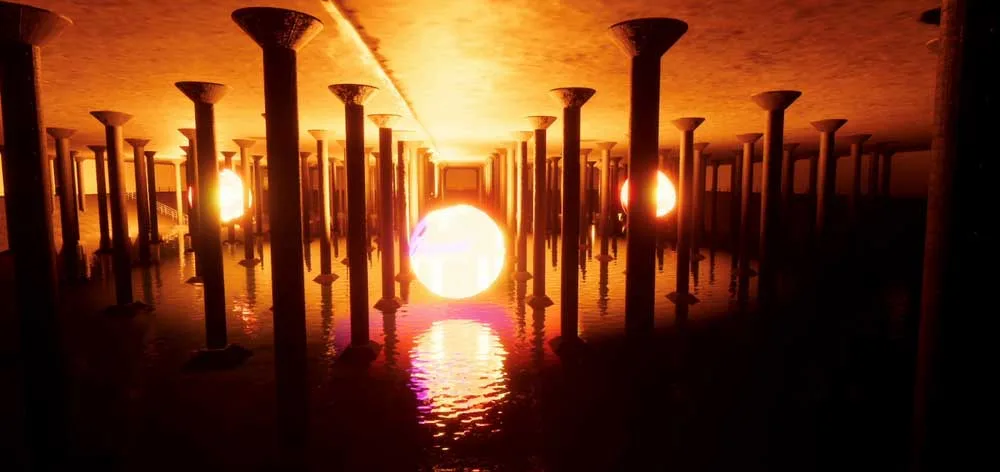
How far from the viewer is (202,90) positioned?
27.9 feet

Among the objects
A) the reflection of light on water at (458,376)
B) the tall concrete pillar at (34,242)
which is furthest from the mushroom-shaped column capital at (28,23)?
the reflection of light on water at (458,376)

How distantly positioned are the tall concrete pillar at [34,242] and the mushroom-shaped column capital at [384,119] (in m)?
6.43

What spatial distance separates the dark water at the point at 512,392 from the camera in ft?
20.4

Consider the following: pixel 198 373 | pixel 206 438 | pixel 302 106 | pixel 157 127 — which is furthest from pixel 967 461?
pixel 157 127

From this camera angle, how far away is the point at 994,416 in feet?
9.02

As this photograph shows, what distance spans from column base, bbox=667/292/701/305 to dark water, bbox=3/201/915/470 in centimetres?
31

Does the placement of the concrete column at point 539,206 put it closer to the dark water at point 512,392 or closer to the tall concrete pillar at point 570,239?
the dark water at point 512,392

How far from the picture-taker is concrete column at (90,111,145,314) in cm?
1228

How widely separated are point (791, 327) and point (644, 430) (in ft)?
21.9

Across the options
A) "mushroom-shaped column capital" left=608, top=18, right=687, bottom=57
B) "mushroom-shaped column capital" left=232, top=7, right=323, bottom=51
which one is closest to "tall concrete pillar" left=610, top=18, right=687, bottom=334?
"mushroom-shaped column capital" left=608, top=18, right=687, bottom=57

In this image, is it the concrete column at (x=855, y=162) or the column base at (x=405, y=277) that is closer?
the column base at (x=405, y=277)

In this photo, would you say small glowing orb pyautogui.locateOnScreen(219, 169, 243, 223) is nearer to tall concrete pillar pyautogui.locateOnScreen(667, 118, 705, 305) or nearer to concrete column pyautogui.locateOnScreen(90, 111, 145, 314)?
concrete column pyautogui.locateOnScreen(90, 111, 145, 314)

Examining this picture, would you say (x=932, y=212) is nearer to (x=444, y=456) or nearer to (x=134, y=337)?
(x=444, y=456)

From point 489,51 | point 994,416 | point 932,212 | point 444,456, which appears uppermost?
point 489,51
